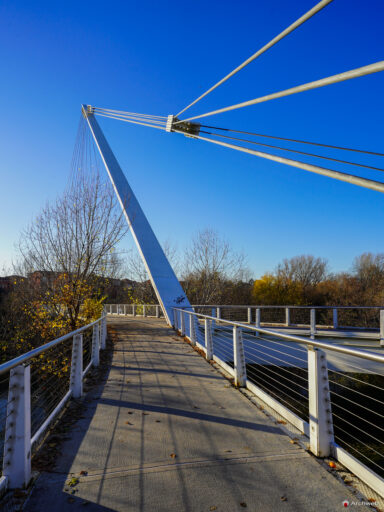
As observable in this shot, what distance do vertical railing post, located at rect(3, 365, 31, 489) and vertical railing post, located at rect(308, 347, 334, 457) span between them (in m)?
2.17

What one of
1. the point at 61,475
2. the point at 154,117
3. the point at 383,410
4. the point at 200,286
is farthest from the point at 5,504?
the point at 200,286

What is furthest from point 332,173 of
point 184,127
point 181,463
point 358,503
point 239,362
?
point 184,127

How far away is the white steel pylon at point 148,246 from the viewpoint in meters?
16.2

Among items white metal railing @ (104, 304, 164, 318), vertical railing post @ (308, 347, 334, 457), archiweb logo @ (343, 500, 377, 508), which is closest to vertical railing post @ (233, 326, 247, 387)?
vertical railing post @ (308, 347, 334, 457)

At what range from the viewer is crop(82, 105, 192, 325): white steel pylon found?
1619 cm

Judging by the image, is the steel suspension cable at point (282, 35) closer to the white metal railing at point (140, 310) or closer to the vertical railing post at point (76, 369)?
the vertical railing post at point (76, 369)

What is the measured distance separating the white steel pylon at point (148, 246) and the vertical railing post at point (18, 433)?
39.9 feet

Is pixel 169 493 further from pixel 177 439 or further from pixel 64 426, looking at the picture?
pixel 64 426

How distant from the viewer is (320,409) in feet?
9.06

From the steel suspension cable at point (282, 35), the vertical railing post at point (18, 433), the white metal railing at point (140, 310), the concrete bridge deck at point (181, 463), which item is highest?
the steel suspension cable at point (282, 35)

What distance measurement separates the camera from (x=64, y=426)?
11.5 ft

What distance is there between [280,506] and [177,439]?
1238mm

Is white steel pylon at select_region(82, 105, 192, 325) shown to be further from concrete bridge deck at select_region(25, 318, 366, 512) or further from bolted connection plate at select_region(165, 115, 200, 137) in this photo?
concrete bridge deck at select_region(25, 318, 366, 512)

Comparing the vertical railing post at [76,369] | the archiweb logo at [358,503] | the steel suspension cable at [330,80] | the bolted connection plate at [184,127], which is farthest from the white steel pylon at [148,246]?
the archiweb logo at [358,503]
